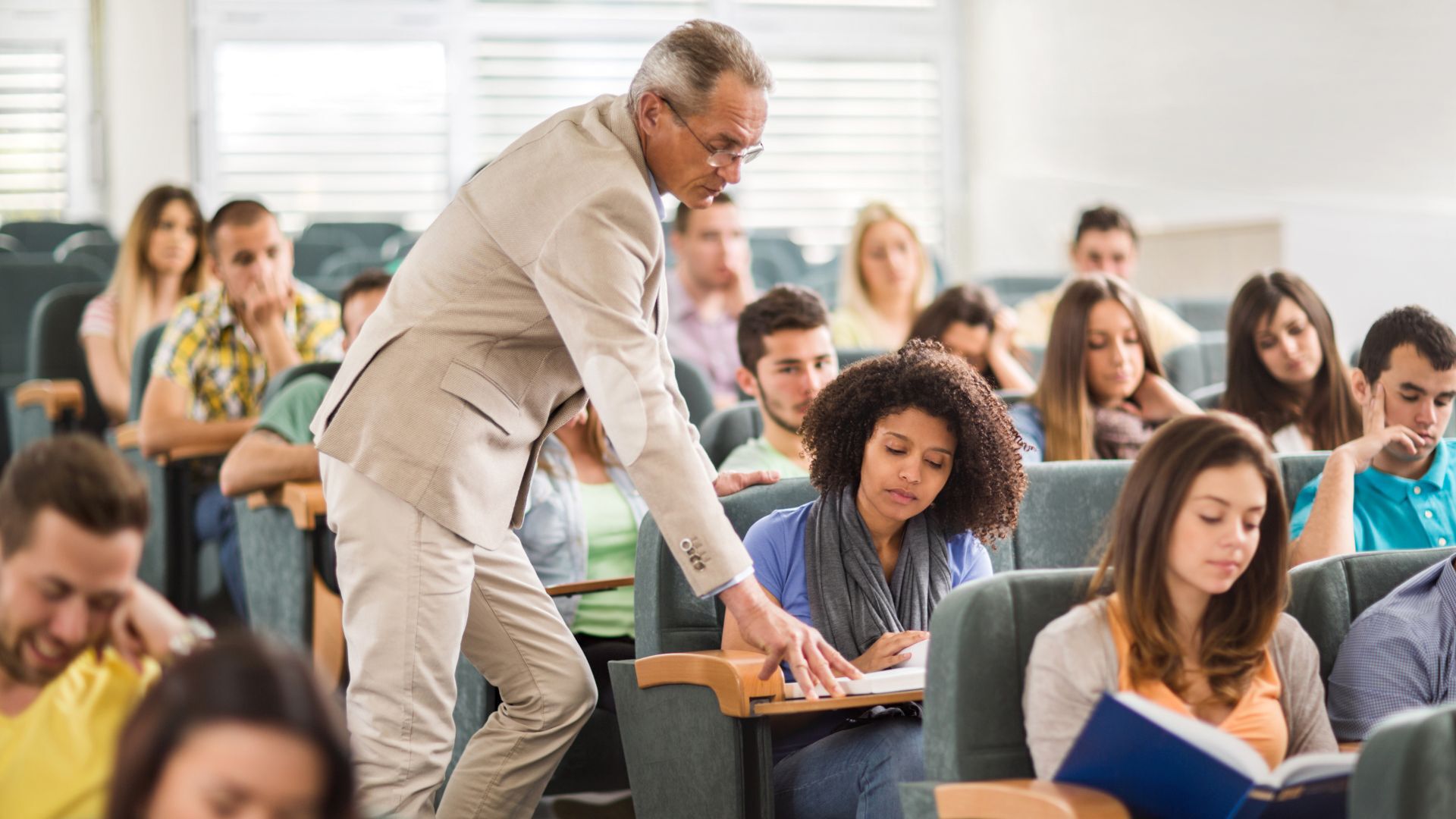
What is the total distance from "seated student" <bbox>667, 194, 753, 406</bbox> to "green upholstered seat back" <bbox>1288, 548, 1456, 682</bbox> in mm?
2525

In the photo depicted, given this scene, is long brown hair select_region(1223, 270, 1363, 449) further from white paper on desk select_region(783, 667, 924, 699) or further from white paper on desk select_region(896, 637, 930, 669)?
white paper on desk select_region(783, 667, 924, 699)

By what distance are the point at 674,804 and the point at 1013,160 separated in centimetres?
717

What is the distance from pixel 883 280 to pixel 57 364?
2.57 metres

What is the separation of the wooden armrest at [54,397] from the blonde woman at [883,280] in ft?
7.13

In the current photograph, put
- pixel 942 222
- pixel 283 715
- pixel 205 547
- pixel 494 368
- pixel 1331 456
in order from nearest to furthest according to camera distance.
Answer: pixel 283 715 → pixel 494 368 → pixel 1331 456 → pixel 205 547 → pixel 942 222

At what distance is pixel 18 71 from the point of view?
8461 mm

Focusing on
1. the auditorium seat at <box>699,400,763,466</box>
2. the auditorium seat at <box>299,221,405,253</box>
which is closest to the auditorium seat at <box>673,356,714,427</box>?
the auditorium seat at <box>699,400,763,466</box>

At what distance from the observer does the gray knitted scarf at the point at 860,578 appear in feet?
6.88

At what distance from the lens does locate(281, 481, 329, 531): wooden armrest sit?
9.48 ft

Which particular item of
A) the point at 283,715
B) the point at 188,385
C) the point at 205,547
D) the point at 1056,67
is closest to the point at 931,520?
the point at 283,715

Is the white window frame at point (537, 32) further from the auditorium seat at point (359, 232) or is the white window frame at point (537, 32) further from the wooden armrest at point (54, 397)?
the wooden armrest at point (54, 397)

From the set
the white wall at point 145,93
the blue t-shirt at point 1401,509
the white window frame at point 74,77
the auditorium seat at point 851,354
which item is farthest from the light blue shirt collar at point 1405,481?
the white window frame at point 74,77

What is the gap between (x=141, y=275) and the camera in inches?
177

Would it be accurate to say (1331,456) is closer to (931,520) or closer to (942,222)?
(931,520)
